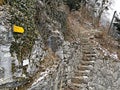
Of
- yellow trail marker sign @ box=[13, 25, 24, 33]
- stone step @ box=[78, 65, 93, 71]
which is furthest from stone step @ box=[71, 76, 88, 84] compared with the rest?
yellow trail marker sign @ box=[13, 25, 24, 33]

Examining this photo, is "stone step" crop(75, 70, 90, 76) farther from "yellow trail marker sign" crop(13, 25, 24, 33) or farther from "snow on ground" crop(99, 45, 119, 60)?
"yellow trail marker sign" crop(13, 25, 24, 33)

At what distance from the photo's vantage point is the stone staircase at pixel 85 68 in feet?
39.9

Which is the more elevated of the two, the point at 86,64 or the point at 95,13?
the point at 95,13

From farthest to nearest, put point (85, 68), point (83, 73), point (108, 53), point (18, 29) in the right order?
point (108, 53)
point (85, 68)
point (83, 73)
point (18, 29)

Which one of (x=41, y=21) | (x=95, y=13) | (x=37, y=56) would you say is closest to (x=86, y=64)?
(x=41, y=21)

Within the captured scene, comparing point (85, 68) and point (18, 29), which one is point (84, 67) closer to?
point (85, 68)

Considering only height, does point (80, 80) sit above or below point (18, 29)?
below

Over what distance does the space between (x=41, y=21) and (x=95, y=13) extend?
20.6 metres

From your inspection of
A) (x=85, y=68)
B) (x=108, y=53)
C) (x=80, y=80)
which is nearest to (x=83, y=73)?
(x=85, y=68)

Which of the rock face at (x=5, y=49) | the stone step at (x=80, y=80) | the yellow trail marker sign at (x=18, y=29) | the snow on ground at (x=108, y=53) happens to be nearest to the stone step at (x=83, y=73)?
the stone step at (x=80, y=80)

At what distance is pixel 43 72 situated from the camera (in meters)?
8.93

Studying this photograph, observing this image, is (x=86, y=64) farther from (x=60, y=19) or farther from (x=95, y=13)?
(x=95, y=13)

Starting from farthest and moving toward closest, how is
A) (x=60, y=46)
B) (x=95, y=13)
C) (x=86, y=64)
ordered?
(x=95, y=13) < (x=86, y=64) < (x=60, y=46)

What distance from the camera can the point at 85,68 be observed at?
43.2 ft
